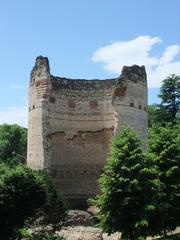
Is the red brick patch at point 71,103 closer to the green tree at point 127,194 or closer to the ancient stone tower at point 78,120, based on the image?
the ancient stone tower at point 78,120

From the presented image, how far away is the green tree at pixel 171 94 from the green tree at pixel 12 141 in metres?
19.0

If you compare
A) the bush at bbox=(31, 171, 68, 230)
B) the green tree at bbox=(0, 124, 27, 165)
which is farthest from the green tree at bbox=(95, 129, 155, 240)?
the green tree at bbox=(0, 124, 27, 165)

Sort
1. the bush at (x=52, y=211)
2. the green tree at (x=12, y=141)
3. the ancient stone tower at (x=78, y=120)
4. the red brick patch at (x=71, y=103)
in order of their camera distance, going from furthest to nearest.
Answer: the green tree at (x=12, y=141), the red brick patch at (x=71, y=103), the ancient stone tower at (x=78, y=120), the bush at (x=52, y=211)

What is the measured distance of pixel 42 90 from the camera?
3700cm

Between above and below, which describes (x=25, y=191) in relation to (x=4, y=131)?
below

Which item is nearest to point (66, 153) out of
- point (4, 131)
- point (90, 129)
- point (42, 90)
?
point (90, 129)

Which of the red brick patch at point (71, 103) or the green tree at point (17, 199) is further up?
the red brick patch at point (71, 103)

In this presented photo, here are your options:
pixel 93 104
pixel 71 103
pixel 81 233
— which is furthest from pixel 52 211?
pixel 93 104

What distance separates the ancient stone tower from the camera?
36562mm

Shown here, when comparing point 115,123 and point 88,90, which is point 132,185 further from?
point 88,90

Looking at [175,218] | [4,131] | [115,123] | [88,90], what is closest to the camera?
[175,218]

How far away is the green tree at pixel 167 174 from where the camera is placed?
24938 mm

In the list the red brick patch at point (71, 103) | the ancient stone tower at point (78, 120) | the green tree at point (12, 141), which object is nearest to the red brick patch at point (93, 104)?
the ancient stone tower at point (78, 120)

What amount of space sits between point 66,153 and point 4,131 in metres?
23.3
